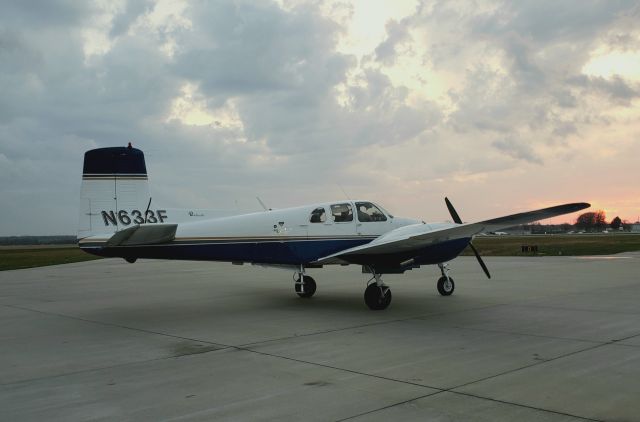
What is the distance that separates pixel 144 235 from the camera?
11.6m

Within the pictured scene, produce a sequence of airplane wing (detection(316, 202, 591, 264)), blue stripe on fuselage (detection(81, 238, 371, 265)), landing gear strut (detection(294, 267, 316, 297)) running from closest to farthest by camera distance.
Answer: airplane wing (detection(316, 202, 591, 264))
blue stripe on fuselage (detection(81, 238, 371, 265))
landing gear strut (detection(294, 267, 316, 297))

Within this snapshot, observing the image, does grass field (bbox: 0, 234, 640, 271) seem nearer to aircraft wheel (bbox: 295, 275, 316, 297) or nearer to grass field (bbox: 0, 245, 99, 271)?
grass field (bbox: 0, 245, 99, 271)

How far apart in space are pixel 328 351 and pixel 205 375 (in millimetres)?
2017

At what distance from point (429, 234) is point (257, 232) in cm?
428

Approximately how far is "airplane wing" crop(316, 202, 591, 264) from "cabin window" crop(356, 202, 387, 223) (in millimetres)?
540

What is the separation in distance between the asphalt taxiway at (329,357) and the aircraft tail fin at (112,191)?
2.22 m

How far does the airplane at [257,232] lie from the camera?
1177 centimetres

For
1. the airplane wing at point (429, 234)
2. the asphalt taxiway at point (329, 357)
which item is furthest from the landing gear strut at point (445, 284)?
the airplane wing at point (429, 234)

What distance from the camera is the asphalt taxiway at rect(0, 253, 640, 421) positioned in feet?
17.6

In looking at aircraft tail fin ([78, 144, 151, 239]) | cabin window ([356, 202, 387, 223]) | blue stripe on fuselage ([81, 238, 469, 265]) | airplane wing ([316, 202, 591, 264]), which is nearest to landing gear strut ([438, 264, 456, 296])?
blue stripe on fuselage ([81, 238, 469, 265])

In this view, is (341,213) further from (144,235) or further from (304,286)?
(144,235)

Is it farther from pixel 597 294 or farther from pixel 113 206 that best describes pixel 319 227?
pixel 597 294

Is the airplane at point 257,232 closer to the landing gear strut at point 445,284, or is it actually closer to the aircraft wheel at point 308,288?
the aircraft wheel at point 308,288

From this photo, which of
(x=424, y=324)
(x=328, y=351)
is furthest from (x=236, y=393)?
(x=424, y=324)
